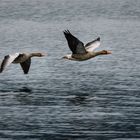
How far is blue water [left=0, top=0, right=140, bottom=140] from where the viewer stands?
43.1 metres

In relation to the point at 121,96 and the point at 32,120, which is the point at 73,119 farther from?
the point at 121,96

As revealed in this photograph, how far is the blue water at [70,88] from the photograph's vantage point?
4309 cm

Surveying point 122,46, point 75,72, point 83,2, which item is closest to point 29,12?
point 83,2

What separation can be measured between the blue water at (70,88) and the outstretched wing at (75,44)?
12.1ft

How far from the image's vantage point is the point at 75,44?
46469 millimetres

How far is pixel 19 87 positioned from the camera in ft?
186

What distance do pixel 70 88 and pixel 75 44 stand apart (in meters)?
10.5

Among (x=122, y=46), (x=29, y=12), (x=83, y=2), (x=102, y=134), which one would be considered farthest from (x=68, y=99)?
(x=83, y=2)

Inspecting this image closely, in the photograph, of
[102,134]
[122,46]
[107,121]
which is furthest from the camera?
[122,46]

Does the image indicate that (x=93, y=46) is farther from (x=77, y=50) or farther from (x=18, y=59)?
(x=18, y=59)

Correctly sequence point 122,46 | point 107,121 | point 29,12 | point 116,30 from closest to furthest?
1. point 107,121
2. point 122,46
3. point 116,30
4. point 29,12

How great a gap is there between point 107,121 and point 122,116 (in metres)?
1.55

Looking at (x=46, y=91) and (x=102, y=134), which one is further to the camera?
(x=46, y=91)

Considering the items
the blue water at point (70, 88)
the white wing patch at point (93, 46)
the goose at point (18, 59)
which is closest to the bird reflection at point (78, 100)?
the blue water at point (70, 88)
